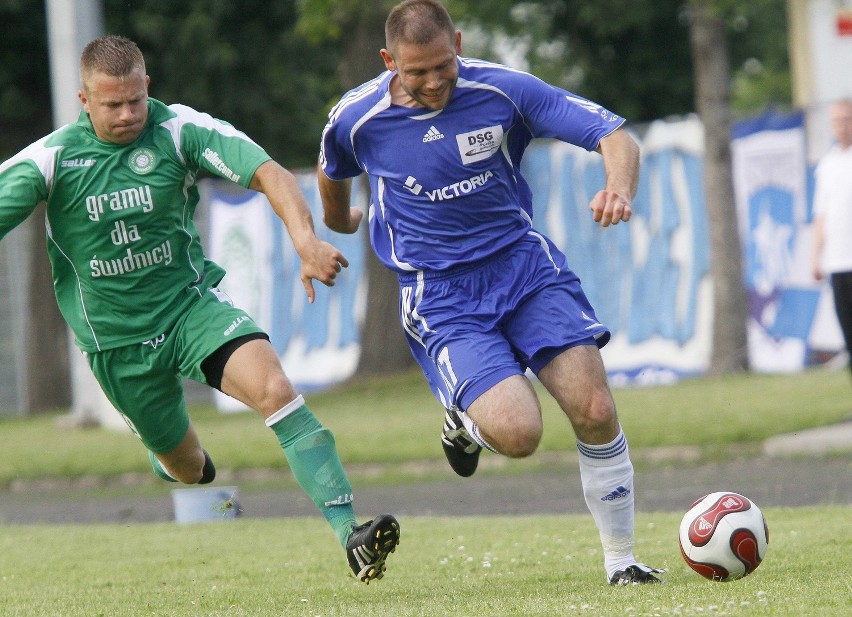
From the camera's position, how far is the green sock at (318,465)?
639 centimetres

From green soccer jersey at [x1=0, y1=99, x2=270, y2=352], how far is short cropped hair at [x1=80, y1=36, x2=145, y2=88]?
330 mm

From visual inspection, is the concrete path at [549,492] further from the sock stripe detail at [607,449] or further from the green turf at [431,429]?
the sock stripe detail at [607,449]

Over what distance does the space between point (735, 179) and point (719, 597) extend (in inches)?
542

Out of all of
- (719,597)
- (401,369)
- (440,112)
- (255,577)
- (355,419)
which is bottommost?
(401,369)

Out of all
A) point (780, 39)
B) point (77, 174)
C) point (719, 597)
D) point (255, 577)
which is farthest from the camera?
point (780, 39)

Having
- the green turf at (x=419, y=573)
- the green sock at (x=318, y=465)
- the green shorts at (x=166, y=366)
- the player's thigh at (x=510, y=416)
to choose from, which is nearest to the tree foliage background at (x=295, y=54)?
the green turf at (x=419, y=573)

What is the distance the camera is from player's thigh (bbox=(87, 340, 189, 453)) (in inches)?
281

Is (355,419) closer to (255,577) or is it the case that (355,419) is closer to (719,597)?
(255,577)

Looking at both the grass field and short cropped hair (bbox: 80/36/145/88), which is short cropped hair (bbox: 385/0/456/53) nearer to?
short cropped hair (bbox: 80/36/145/88)

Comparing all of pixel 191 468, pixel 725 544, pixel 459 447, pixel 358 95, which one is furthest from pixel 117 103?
pixel 725 544

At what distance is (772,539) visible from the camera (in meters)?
7.66

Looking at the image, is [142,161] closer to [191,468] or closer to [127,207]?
[127,207]

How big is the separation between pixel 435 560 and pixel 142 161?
8.39 feet

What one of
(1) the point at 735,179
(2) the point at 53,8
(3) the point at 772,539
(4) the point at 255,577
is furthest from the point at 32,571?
(1) the point at 735,179
